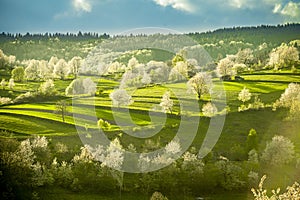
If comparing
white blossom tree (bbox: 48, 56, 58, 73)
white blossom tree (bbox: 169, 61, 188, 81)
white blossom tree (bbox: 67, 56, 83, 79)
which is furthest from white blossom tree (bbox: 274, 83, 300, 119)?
white blossom tree (bbox: 48, 56, 58, 73)

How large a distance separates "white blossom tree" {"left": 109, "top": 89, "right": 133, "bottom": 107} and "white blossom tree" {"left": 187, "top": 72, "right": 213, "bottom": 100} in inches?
146

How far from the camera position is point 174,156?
22.7 metres

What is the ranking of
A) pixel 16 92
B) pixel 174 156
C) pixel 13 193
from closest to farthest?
pixel 13 193 → pixel 174 156 → pixel 16 92

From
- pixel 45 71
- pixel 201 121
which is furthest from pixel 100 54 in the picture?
pixel 201 121

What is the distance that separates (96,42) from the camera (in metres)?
26.9

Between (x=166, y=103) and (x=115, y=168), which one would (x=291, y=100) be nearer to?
(x=166, y=103)

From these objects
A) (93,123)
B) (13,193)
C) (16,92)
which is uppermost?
(16,92)

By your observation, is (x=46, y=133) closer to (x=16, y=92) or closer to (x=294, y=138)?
(x=16, y=92)

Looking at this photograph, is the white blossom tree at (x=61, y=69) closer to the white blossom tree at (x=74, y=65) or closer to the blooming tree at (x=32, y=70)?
the white blossom tree at (x=74, y=65)

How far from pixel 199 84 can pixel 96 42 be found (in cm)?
781

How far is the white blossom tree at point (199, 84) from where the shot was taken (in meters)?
23.6

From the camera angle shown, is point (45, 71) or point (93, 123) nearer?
point (93, 123)

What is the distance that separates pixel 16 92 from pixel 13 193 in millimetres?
6427

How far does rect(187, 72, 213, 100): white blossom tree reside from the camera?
930 inches
